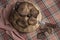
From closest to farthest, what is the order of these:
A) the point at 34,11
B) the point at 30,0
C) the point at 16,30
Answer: the point at 34,11 → the point at 16,30 → the point at 30,0

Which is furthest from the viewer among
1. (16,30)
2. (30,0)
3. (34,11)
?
(30,0)

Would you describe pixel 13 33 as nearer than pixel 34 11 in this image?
No

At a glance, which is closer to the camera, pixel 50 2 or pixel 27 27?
pixel 27 27

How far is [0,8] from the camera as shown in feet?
5.64

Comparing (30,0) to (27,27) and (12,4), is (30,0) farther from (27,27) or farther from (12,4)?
(27,27)

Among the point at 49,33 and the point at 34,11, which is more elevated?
the point at 34,11

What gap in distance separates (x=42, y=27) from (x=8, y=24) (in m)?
0.22

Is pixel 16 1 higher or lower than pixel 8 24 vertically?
higher

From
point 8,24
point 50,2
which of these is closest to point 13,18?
point 8,24

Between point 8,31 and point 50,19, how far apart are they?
0.97 feet

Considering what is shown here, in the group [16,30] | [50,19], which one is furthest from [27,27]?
[50,19]

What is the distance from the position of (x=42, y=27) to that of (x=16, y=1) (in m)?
0.25

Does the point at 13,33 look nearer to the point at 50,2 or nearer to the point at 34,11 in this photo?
the point at 34,11

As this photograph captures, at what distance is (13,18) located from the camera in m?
1.59
